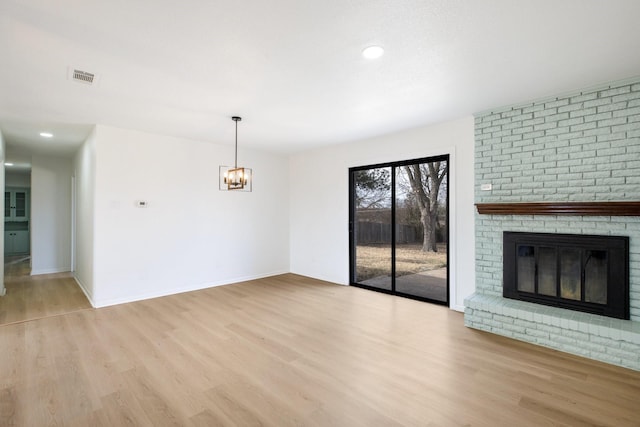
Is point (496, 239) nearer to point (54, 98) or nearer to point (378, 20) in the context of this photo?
point (378, 20)

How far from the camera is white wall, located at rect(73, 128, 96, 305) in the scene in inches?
175

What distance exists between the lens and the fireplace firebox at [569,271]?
2.94 meters

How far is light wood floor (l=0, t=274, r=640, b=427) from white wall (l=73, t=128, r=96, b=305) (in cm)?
94

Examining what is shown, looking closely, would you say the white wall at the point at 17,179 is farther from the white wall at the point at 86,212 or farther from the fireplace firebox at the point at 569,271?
the fireplace firebox at the point at 569,271

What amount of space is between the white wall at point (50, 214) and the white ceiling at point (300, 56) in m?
3.19

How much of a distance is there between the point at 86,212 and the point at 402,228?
16.8ft

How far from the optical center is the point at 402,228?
16.0 feet

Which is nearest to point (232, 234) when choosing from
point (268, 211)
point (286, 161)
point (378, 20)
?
point (268, 211)

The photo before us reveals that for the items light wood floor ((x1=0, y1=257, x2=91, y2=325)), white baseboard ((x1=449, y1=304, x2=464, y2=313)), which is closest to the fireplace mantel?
white baseboard ((x1=449, y1=304, x2=464, y2=313))

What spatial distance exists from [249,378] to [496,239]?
125 inches

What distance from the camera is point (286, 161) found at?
6766mm

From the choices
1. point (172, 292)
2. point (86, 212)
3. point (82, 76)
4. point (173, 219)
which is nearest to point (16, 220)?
point (86, 212)

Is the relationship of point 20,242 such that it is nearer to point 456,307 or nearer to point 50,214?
point 50,214

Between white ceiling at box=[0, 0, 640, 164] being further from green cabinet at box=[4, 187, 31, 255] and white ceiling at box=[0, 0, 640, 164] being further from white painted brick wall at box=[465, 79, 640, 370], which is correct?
green cabinet at box=[4, 187, 31, 255]
